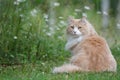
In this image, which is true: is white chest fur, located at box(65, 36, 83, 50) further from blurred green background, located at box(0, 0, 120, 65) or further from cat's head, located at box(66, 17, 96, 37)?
blurred green background, located at box(0, 0, 120, 65)

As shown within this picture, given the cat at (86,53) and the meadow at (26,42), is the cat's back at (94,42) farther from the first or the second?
the meadow at (26,42)

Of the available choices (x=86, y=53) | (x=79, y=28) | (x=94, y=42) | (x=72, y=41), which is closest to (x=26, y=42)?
(x=72, y=41)

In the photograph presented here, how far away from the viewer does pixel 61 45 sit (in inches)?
533

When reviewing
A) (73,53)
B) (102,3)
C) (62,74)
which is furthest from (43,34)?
(102,3)

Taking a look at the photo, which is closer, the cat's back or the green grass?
the green grass

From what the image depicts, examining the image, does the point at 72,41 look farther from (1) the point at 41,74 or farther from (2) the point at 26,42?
(2) the point at 26,42

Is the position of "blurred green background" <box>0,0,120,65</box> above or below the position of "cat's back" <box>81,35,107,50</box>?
below

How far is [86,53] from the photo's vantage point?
10766mm

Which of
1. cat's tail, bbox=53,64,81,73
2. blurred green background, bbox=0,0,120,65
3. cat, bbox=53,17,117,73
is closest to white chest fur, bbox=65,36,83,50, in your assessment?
cat, bbox=53,17,117,73

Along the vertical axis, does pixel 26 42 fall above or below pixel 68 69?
below

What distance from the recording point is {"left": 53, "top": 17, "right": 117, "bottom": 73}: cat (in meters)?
10.6

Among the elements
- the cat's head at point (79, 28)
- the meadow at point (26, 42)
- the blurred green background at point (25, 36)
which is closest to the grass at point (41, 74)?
the meadow at point (26, 42)

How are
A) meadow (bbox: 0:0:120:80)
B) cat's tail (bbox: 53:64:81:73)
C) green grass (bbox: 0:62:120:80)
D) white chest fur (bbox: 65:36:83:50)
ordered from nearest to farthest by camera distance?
green grass (bbox: 0:62:120:80) → cat's tail (bbox: 53:64:81:73) → white chest fur (bbox: 65:36:83:50) → meadow (bbox: 0:0:120:80)

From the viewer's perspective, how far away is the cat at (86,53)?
10.6 meters
